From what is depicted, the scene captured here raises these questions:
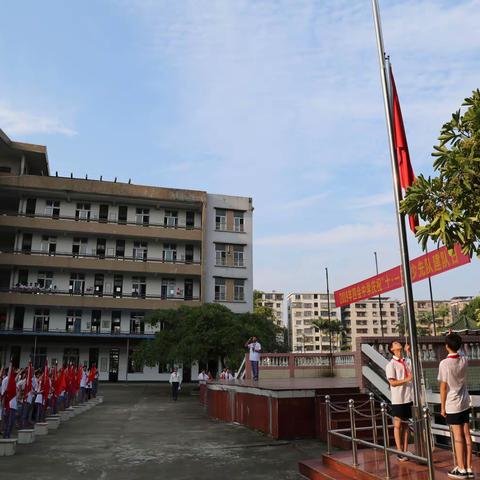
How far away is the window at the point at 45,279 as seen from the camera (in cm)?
4328

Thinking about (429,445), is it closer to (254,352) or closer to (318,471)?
(318,471)

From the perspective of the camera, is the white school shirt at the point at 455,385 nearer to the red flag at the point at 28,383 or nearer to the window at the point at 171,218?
the red flag at the point at 28,383

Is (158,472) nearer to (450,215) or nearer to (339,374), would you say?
(450,215)

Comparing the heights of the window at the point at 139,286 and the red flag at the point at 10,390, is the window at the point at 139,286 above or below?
above

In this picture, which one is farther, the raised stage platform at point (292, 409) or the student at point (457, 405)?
the raised stage platform at point (292, 409)

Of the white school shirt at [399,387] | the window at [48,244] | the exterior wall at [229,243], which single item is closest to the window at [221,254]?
the exterior wall at [229,243]

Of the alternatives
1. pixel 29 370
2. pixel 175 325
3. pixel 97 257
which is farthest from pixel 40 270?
pixel 29 370

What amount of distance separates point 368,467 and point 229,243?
40.6m

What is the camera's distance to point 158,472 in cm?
840

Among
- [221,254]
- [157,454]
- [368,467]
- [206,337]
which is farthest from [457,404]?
[221,254]

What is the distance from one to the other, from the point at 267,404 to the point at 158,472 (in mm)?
3969

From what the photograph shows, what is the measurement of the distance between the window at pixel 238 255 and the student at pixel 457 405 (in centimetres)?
4149

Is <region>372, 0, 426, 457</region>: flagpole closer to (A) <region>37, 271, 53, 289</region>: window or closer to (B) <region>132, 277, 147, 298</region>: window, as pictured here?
(B) <region>132, 277, 147, 298</region>: window

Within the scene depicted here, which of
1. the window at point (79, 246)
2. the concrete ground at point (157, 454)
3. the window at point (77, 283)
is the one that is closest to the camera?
the concrete ground at point (157, 454)
